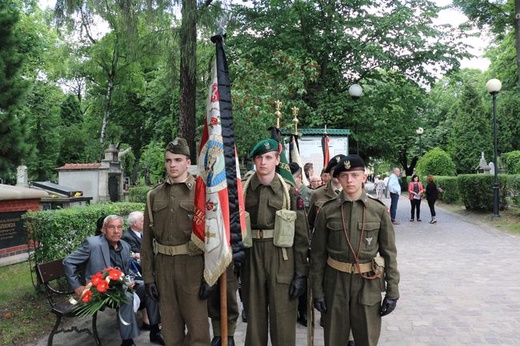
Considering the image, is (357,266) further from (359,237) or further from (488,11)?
(488,11)

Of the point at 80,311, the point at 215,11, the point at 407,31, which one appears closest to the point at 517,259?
the point at 215,11

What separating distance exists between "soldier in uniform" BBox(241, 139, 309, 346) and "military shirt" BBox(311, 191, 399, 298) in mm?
248

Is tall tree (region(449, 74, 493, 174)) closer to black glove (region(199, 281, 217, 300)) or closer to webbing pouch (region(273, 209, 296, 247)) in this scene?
webbing pouch (region(273, 209, 296, 247))

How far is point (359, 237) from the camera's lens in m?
3.59

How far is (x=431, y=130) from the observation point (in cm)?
4750

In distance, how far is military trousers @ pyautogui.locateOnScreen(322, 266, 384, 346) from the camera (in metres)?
3.54

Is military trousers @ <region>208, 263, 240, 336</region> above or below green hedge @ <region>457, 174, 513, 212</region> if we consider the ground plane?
below

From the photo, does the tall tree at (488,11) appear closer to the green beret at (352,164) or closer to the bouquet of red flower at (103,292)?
the green beret at (352,164)

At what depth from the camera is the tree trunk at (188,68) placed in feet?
30.7

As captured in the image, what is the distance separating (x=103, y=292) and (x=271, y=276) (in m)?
1.67

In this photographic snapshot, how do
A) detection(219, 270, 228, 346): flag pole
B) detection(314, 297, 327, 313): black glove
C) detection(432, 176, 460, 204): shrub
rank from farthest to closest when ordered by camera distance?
detection(432, 176, 460, 204): shrub, detection(219, 270, 228, 346): flag pole, detection(314, 297, 327, 313): black glove

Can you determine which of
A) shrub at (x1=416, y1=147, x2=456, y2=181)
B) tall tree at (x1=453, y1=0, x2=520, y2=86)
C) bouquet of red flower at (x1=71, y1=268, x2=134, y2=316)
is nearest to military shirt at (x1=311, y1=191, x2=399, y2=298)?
bouquet of red flower at (x1=71, y1=268, x2=134, y2=316)

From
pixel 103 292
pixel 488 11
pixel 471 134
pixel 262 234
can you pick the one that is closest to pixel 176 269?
pixel 262 234

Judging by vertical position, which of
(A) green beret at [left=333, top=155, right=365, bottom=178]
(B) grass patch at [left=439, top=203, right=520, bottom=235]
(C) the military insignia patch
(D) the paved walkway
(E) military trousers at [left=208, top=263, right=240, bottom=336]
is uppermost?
(A) green beret at [left=333, top=155, right=365, bottom=178]
